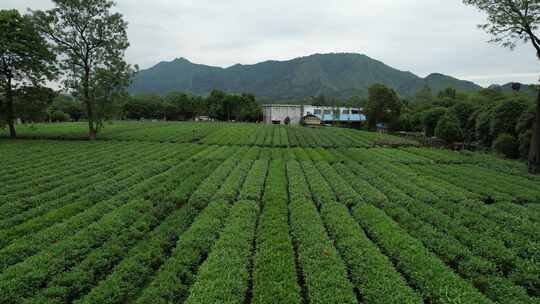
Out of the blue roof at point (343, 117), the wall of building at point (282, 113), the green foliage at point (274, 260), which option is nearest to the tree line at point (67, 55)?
the green foliage at point (274, 260)

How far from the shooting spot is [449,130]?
39.4 meters

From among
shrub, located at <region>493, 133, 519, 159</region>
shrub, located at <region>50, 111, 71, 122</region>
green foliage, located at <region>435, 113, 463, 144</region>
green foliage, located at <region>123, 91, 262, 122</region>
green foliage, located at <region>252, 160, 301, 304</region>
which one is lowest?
green foliage, located at <region>252, 160, 301, 304</region>

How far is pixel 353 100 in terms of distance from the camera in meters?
132

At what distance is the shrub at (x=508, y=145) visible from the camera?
30.1m

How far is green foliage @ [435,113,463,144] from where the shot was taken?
3928 centimetres

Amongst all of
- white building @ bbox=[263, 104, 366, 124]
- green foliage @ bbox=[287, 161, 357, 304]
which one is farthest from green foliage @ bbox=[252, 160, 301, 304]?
white building @ bbox=[263, 104, 366, 124]

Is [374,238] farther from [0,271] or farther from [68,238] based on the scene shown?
[0,271]

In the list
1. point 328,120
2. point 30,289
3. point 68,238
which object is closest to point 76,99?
point 68,238

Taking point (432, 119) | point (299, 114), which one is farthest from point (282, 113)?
point (432, 119)

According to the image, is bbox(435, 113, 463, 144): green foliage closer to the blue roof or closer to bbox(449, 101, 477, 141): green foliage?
bbox(449, 101, 477, 141): green foliage

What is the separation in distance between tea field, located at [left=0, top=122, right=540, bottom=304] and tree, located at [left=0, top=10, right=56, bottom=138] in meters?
19.9

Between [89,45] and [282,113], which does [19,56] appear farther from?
[282,113]

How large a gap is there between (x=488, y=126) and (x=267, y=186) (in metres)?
39.9

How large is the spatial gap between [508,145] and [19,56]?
2275 inches
